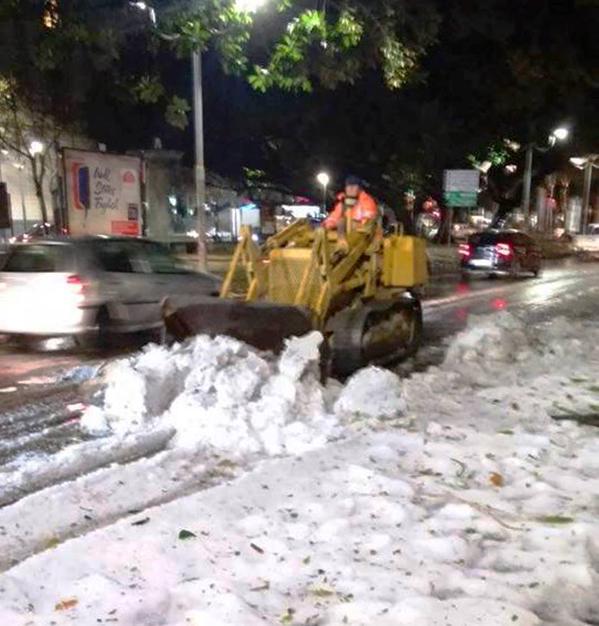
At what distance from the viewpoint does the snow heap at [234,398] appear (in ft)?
22.0

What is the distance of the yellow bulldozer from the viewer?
8461 millimetres

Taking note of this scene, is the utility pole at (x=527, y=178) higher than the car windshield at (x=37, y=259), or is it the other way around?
the utility pole at (x=527, y=178)

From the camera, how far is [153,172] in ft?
96.9

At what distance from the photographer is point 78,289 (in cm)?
1127

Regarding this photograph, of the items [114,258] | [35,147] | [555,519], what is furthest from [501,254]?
[555,519]

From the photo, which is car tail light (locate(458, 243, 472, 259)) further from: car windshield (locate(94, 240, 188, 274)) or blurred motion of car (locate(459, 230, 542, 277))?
car windshield (locate(94, 240, 188, 274))

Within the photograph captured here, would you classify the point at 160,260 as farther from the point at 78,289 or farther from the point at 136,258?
the point at 78,289

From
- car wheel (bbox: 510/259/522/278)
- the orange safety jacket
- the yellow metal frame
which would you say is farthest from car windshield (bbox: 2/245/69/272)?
car wheel (bbox: 510/259/522/278)

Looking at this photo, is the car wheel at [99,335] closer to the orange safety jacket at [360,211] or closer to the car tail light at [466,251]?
the orange safety jacket at [360,211]

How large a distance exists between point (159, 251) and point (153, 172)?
57.7 ft

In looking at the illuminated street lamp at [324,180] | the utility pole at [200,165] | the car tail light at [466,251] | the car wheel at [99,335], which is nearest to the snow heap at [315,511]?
the car wheel at [99,335]

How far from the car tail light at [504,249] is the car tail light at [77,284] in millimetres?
17540

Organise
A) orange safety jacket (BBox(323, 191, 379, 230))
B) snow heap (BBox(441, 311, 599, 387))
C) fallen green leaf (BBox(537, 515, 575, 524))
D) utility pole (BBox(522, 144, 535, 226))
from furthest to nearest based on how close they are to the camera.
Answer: utility pole (BBox(522, 144, 535, 226)) → orange safety jacket (BBox(323, 191, 379, 230)) → snow heap (BBox(441, 311, 599, 387)) → fallen green leaf (BBox(537, 515, 575, 524))

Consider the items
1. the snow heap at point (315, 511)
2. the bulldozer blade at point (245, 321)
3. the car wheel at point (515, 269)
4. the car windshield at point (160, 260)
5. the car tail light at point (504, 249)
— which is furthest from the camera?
the car wheel at point (515, 269)
